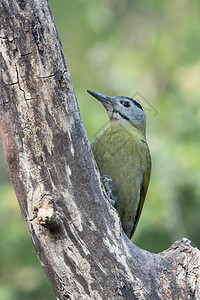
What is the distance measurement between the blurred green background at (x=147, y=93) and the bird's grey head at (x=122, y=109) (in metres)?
0.16

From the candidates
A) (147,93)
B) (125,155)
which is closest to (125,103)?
(125,155)

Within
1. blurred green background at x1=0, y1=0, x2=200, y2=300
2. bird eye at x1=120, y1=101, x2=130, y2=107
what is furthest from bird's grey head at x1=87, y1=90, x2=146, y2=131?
blurred green background at x1=0, y1=0, x2=200, y2=300

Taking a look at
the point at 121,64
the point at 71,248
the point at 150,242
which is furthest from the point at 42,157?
the point at 121,64

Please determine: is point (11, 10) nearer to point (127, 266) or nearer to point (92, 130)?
point (127, 266)

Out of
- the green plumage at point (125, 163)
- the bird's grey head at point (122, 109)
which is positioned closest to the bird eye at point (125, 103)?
the bird's grey head at point (122, 109)

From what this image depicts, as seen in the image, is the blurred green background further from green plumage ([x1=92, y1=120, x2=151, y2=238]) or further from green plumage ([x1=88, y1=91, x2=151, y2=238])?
green plumage ([x1=92, y1=120, x2=151, y2=238])

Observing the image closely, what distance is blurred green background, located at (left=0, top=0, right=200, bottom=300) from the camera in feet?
23.9

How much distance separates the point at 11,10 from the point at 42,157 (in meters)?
0.96

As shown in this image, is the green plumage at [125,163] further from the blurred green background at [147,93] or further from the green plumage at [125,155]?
the blurred green background at [147,93]

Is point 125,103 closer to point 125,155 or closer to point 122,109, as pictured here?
point 122,109

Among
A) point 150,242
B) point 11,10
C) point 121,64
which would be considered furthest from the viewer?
point 121,64

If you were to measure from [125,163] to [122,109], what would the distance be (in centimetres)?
67

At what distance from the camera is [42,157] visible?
11.7 ft

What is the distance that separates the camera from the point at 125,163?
5324 mm
